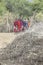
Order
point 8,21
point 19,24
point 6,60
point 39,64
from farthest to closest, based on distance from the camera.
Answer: point 8,21
point 19,24
point 6,60
point 39,64

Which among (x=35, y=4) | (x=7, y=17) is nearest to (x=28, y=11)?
(x=35, y=4)

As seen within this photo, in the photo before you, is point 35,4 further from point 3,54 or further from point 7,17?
point 3,54

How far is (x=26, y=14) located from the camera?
2606cm

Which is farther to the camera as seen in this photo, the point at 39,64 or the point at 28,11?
the point at 28,11

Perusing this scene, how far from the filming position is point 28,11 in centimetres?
2627

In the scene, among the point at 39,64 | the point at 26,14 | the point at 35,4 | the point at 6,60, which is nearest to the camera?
the point at 39,64

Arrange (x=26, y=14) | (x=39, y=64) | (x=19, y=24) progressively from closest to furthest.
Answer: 1. (x=39, y=64)
2. (x=19, y=24)
3. (x=26, y=14)

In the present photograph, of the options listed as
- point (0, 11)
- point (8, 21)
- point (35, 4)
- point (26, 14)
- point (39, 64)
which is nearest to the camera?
point (39, 64)

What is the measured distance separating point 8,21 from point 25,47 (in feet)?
52.4

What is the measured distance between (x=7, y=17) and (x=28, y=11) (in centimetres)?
781

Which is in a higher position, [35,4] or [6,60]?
[6,60]

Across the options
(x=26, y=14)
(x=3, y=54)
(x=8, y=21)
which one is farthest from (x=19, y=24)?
(x=26, y=14)

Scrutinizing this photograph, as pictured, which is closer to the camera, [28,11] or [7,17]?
[7,17]

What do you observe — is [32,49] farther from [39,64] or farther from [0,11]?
[0,11]
